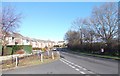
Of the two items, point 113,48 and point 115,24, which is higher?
point 115,24

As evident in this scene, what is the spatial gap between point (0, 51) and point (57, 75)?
Result: 4726 centimetres

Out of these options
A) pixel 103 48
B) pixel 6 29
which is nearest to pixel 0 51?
pixel 6 29

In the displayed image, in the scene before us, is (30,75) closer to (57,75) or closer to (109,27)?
(57,75)

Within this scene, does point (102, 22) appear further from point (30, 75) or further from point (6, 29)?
point (30, 75)

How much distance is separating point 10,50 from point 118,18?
29.4m


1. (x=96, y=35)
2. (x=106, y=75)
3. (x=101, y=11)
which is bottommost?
(x=106, y=75)

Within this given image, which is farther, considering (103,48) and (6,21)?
(6,21)

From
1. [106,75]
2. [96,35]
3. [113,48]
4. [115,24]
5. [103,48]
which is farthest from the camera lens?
[96,35]

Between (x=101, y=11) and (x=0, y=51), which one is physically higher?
(x=101, y=11)

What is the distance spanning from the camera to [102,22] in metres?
66.4

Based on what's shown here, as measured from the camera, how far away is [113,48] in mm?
46906

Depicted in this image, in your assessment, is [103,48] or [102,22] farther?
[102,22]

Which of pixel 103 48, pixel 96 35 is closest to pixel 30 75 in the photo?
pixel 103 48

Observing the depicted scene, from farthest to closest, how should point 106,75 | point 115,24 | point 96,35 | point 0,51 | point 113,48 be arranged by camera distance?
point 96,35, point 115,24, point 0,51, point 113,48, point 106,75
